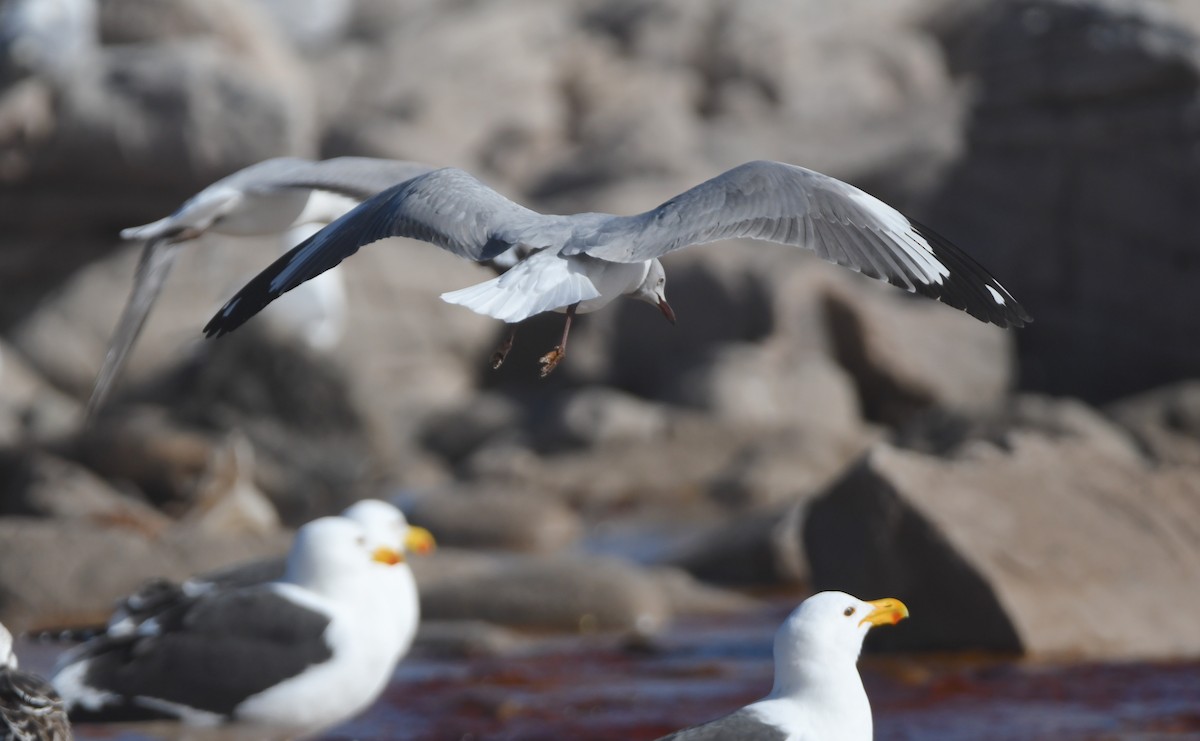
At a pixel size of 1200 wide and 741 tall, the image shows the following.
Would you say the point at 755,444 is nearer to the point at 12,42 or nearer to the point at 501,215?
the point at 12,42

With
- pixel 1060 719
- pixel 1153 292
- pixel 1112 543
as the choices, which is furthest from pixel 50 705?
pixel 1153 292

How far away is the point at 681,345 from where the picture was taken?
702 inches

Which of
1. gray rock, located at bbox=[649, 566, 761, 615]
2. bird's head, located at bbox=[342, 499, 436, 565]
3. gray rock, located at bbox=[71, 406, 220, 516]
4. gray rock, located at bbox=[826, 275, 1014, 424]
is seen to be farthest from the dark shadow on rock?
gray rock, located at bbox=[826, 275, 1014, 424]

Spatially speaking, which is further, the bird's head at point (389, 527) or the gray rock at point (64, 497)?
the gray rock at point (64, 497)

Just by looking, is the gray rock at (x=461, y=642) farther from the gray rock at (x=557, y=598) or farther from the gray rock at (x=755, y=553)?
the gray rock at (x=755, y=553)

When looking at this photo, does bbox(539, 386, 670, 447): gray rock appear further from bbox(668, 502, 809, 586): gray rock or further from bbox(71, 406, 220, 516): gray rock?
bbox(668, 502, 809, 586): gray rock

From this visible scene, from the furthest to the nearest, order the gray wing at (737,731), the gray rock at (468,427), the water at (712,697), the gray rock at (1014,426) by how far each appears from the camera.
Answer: the gray rock at (468,427) → the gray rock at (1014,426) → the water at (712,697) → the gray wing at (737,731)

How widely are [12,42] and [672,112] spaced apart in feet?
35.8

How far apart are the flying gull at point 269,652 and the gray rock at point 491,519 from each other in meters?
6.44

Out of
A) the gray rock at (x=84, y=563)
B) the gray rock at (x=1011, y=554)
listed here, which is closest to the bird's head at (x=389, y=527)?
the gray rock at (x=1011, y=554)

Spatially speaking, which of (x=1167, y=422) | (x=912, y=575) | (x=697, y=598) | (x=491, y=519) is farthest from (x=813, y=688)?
(x=1167, y=422)

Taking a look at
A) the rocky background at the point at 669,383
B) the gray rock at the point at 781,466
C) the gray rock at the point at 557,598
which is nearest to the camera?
the rocky background at the point at 669,383

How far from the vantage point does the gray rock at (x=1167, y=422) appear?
13938 mm

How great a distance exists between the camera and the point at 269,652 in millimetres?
6027
